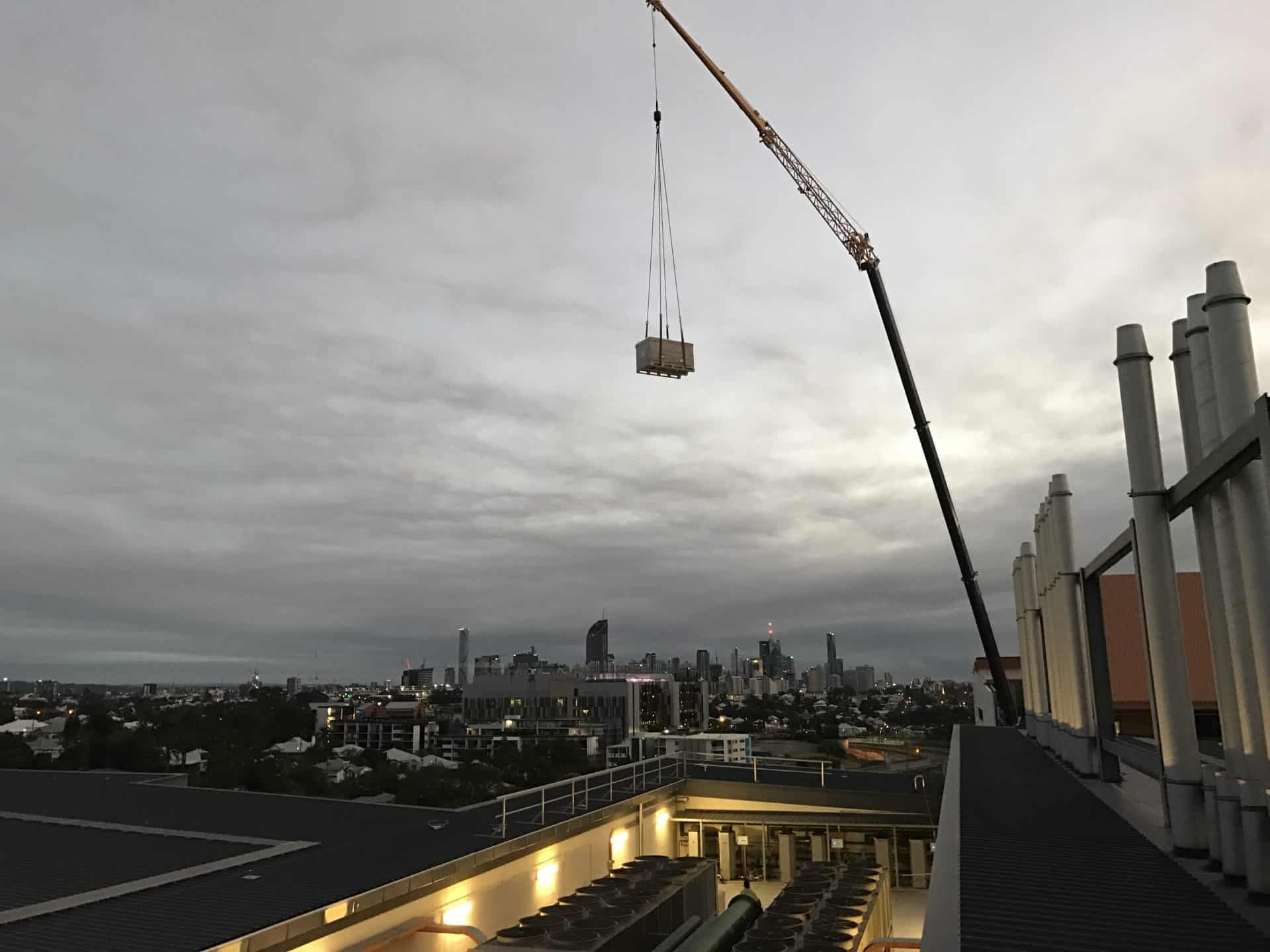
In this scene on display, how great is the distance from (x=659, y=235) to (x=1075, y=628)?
98.2 ft

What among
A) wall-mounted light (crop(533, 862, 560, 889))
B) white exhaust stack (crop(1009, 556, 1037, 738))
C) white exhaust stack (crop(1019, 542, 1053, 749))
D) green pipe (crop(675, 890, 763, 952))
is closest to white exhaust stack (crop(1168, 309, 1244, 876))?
green pipe (crop(675, 890, 763, 952))

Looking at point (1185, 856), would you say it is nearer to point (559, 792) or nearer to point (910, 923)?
point (910, 923)

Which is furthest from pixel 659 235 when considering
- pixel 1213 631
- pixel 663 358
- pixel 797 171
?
pixel 1213 631

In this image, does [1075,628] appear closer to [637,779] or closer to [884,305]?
[637,779]

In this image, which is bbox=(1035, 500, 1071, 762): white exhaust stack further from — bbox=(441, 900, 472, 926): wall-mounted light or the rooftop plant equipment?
the rooftop plant equipment

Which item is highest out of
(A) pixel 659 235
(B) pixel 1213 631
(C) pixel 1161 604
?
(A) pixel 659 235

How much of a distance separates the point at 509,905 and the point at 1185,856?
12.1 meters

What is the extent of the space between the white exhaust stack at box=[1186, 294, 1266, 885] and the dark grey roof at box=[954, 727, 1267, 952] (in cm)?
51

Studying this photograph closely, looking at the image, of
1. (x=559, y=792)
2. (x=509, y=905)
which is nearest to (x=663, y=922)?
(x=509, y=905)

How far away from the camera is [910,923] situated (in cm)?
1964

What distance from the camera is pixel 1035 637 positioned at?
22.2 m

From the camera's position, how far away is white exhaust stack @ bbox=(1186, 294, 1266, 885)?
20.7 ft

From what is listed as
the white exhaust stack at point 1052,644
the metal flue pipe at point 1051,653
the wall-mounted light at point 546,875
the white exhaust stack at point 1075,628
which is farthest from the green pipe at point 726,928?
the metal flue pipe at point 1051,653

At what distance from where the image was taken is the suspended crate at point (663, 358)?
89.4ft
